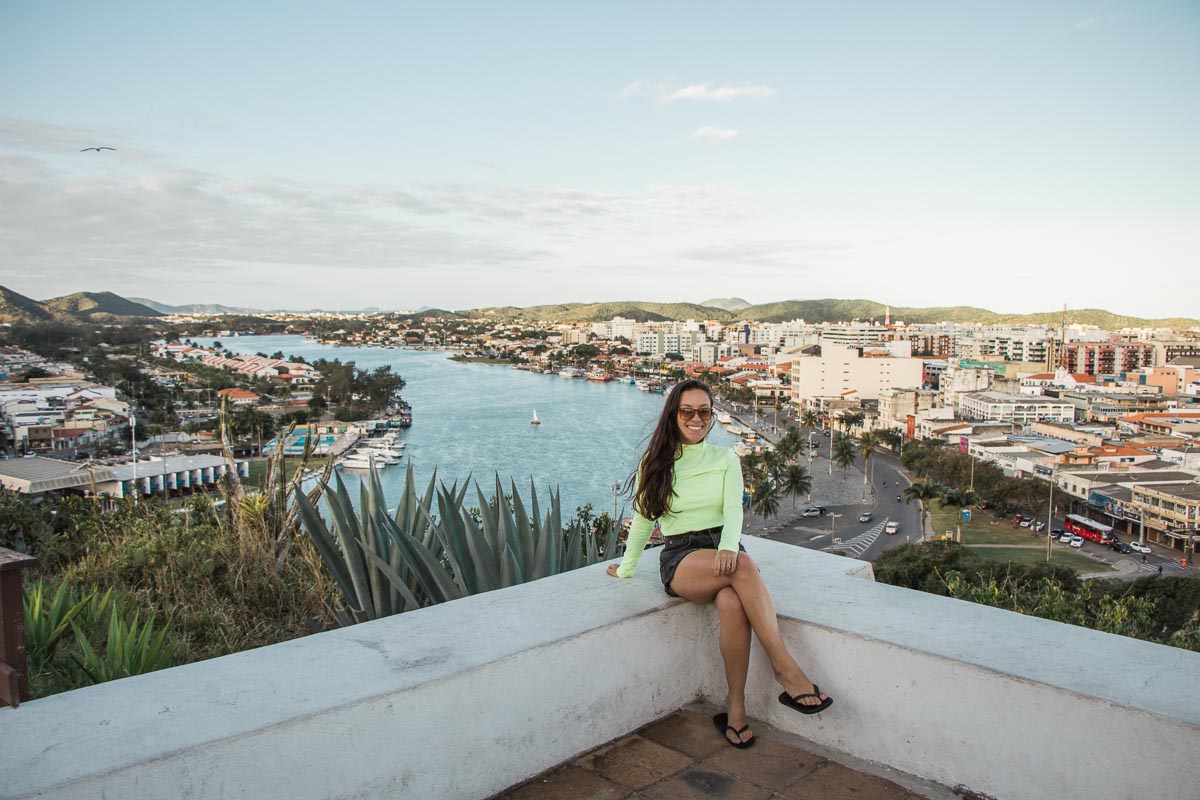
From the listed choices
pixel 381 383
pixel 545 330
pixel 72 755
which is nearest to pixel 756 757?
pixel 72 755

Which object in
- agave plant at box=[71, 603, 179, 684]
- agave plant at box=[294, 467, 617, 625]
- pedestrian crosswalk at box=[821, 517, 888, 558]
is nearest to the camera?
agave plant at box=[71, 603, 179, 684]

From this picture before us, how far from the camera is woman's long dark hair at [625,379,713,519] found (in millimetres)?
1743

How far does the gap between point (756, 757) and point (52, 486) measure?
1257 centimetres

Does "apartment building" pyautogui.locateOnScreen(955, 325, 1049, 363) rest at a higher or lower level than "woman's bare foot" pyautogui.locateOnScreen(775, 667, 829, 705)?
lower

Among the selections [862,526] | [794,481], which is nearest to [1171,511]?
[862,526]

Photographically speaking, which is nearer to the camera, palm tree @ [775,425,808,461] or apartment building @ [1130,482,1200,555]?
apartment building @ [1130,482,1200,555]

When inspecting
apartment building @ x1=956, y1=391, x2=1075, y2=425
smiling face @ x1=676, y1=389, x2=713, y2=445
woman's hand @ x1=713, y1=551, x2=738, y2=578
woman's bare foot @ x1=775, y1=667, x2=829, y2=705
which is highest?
smiling face @ x1=676, y1=389, x2=713, y2=445

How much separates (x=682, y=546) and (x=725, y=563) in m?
0.20

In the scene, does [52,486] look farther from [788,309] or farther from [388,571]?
[788,309]

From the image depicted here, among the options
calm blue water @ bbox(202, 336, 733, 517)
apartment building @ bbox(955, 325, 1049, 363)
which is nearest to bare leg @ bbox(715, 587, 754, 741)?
calm blue water @ bbox(202, 336, 733, 517)

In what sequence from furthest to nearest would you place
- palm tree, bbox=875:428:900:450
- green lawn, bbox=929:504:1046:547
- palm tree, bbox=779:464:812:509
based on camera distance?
1. palm tree, bbox=875:428:900:450
2. palm tree, bbox=779:464:812:509
3. green lawn, bbox=929:504:1046:547

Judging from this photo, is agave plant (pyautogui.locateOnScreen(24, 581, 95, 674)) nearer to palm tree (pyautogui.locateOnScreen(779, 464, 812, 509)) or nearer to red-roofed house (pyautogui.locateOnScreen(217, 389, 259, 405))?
palm tree (pyautogui.locateOnScreen(779, 464, 812, 509))

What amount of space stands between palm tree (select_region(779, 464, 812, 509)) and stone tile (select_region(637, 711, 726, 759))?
33.7 metres

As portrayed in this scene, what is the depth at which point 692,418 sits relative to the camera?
1.76 m
